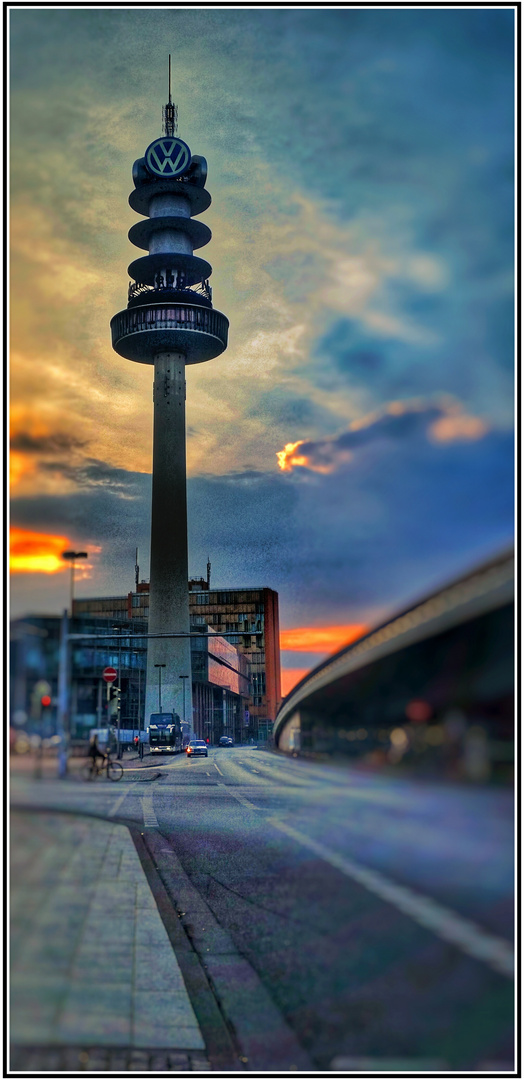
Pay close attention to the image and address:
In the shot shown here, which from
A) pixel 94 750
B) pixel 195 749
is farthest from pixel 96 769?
pixel 195 749

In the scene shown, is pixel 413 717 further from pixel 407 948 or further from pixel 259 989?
pixel 259 989

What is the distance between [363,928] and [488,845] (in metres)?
2.05

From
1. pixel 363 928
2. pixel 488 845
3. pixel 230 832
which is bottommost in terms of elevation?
pixel 230 832

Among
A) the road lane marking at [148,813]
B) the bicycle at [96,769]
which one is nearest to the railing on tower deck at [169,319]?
the road lane marking at [148,813]

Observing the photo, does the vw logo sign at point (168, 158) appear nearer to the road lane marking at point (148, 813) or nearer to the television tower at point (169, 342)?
the television tower at point (169, 342)

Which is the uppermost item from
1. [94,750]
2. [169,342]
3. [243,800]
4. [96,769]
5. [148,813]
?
[169,342]

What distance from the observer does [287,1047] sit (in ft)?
26.5

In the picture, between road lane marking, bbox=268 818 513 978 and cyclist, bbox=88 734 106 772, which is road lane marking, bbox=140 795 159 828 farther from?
road lane marking, bbox=268 818 513 978

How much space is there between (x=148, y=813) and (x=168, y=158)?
4332 centimetres

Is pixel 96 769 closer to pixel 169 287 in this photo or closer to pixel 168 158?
pixel 168 158

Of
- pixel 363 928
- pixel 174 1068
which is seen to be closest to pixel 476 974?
pixel 363 928

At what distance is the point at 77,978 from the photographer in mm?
7270

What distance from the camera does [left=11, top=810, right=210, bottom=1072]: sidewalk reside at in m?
6.70

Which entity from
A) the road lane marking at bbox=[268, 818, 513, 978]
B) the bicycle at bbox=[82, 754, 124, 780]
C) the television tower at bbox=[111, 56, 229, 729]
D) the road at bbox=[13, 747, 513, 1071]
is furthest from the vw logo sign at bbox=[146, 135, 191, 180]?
the road lane marking at bbox=[268, 818, 513, 978]
